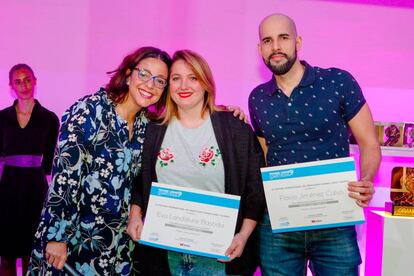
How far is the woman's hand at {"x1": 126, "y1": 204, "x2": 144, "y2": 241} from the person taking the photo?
193 centimetres

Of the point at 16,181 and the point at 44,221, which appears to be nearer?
the point at 44,221

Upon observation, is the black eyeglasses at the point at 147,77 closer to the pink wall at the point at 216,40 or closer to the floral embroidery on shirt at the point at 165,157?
the floral embroidery on shirt at the point at 165,157

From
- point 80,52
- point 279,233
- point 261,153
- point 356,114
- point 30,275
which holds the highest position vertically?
point 80,52

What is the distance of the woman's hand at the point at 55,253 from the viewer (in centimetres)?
178

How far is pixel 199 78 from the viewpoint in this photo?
2.02m

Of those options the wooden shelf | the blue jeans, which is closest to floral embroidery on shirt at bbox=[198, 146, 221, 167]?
the blue jeans

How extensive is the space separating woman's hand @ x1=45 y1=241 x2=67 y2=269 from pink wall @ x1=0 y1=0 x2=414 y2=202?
2.10 meters

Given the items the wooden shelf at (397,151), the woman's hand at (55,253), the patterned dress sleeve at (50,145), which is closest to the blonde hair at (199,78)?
the woman's hand at (55,253)

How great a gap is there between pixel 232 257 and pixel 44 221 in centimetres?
79

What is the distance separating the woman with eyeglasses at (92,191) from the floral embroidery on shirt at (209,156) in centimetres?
29

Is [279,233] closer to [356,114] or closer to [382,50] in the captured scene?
[356,114]

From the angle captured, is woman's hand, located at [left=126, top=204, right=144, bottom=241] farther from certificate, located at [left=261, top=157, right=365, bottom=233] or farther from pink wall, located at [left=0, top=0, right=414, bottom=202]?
pink wall, located at [left=0, top=0, right=414, bottom=202]

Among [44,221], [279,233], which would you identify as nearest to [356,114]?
[279,233]

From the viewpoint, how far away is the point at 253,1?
360cm
